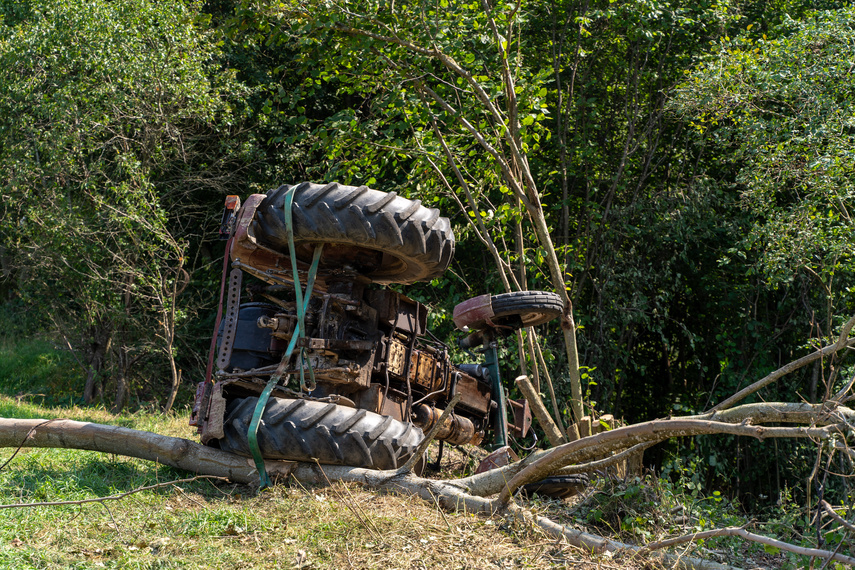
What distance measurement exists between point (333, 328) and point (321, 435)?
0.81 meters

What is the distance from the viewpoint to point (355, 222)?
4.32 metres

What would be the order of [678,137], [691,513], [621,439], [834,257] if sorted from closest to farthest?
[621,439] → [691,513] → [834,257] → [678,137]

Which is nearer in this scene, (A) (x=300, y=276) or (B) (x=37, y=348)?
(A) (x=300, y=276)

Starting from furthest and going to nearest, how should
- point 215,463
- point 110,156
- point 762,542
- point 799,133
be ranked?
point 110,156 → point 799,133 → point 215,463 → point 762,542

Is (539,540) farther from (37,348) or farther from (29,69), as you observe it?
(37,348)

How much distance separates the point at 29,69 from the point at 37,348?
16.2 ft

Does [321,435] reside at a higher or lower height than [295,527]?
higher

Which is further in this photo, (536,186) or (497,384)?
(536,186)

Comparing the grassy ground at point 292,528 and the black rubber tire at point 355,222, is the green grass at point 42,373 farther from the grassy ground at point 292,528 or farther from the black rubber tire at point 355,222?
the black rubber tire at point 355,222

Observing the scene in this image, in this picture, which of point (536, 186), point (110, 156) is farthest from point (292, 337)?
point (110, 156)

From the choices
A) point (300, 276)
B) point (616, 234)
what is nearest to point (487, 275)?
point (616, 234)

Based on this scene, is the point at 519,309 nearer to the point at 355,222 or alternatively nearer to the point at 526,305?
the point at 526,305

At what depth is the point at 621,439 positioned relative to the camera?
3.34 meters

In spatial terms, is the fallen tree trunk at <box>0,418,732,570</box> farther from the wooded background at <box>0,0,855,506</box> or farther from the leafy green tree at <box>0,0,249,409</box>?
the leafy green tree at <box>0,0,249,409</box>
